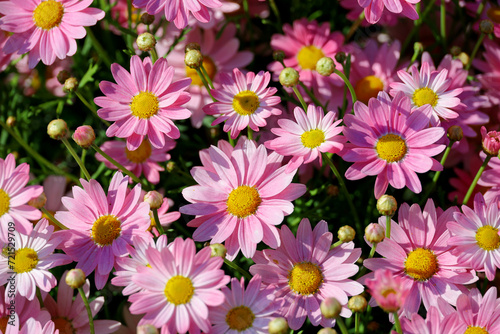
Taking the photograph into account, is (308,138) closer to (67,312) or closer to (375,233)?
(375,233)

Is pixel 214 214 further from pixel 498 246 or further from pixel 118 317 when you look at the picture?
pixel 498 246

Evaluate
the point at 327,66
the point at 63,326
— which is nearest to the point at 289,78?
the point at 327,66

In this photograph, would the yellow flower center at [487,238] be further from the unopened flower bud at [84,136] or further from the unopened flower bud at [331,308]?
Result: the unopened flower bud at [84,136]

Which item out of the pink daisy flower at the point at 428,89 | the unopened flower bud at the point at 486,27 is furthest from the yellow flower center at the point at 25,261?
the unopened flower bud at the point at 486,27

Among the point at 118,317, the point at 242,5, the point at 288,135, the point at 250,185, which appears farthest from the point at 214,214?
the point at 242,5

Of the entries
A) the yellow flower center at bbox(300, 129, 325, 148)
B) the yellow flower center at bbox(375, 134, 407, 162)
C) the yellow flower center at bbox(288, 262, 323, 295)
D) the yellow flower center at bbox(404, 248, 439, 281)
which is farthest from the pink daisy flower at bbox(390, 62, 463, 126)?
the yellow flower center at bbox(288, 262, 323, 295)

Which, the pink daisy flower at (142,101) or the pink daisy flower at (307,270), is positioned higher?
the pink daisy flower at (142,101)

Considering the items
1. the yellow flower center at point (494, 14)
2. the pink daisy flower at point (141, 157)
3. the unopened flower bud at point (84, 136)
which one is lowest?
the pink daisy flower at point (141, 157)
